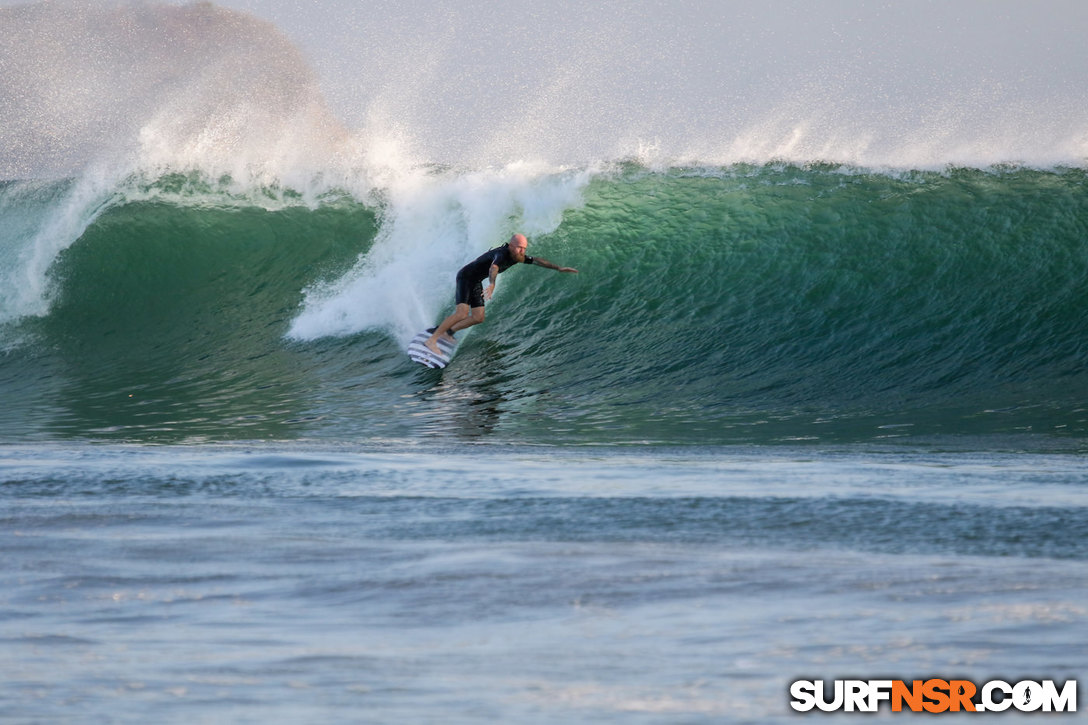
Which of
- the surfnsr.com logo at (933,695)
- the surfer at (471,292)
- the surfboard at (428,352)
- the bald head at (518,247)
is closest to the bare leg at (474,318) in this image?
the surfer at (471,292)

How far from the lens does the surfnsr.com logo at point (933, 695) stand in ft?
8.92

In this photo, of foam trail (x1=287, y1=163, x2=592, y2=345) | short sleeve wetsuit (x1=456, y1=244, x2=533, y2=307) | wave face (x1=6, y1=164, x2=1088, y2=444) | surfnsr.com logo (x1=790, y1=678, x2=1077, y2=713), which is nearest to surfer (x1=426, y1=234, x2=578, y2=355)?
short sleeve wetsuit (x1=456, y1=244, x2=533, y2=307)

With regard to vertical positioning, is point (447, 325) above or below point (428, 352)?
above

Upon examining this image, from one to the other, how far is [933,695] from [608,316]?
10322mm

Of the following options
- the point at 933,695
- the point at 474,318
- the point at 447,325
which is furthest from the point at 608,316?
the point at 933,695

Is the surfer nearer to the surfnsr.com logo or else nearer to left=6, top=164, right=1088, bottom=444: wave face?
left=6, top=164, right=1088, bottom=444: wave face

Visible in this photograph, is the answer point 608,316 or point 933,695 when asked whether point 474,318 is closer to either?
point 608,316

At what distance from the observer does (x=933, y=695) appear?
279cm

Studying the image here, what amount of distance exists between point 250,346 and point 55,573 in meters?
9.17

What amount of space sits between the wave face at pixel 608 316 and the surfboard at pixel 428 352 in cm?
16

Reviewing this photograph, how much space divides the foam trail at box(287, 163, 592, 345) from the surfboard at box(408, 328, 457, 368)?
2.92ft

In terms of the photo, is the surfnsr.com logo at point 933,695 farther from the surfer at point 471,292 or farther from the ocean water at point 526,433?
the surfer at point 471,292

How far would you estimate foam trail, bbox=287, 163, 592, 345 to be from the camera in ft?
44.2

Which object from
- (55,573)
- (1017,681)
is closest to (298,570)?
(55,573)
